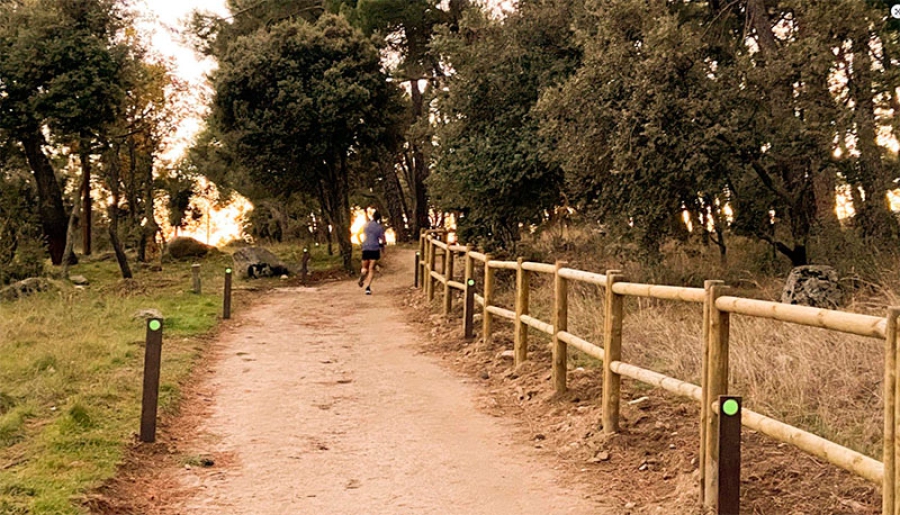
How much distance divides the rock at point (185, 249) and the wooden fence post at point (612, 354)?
99.3ft

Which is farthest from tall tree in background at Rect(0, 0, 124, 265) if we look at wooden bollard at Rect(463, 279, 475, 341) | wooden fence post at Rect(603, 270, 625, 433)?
wooden fence post at Rect(603, 270, 625, 433)

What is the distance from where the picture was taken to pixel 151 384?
23.6 feet

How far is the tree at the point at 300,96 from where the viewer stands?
24859 mm

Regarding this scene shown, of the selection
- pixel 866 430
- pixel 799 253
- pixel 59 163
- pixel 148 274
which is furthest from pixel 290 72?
pixel 866 430

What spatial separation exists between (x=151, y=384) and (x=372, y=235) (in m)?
13.0

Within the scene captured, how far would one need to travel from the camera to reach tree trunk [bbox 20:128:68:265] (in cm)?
2829

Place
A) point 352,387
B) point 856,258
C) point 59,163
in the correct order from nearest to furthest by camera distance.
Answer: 1. point 352,387
2. point 856,258
3. point 59,163

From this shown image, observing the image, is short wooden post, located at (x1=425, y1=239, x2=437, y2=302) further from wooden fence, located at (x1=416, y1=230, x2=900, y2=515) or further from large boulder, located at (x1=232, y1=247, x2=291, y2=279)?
large boulder, located at (x1=232, y1=247, x2=291, y2=279)

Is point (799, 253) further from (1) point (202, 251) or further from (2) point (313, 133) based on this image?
(1) point (202, 251)

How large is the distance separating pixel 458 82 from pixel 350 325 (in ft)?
22.3

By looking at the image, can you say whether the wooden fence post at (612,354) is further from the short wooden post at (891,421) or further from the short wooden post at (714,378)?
the short wooden post at (891,421)

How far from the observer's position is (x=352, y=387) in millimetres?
9844

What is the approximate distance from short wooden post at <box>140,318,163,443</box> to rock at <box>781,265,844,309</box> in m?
9.27

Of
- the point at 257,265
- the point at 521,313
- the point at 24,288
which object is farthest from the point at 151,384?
the point at 257,265
